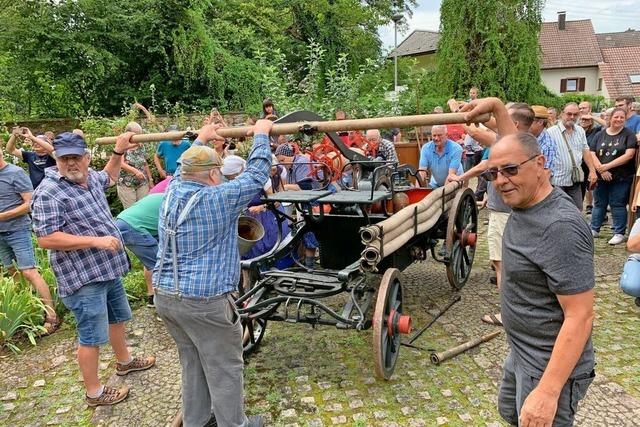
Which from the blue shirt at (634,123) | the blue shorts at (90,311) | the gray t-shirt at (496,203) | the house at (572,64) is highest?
the house at (572,64)

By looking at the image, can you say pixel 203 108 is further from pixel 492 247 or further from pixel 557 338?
pixel 557 338

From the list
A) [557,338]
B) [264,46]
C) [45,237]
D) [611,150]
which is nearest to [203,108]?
[264,46]

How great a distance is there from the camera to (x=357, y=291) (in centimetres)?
363

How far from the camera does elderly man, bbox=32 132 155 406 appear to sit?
309 centimetres

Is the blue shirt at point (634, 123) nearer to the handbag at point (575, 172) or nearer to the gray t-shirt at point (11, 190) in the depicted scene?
the handbag at point (575, 172)

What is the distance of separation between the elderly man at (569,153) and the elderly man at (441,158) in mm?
1163

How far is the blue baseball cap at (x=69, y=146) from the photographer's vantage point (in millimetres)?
3139

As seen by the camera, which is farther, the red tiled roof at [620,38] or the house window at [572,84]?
the red tiled roof at [620,38]

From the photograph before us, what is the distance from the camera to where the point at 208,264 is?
255cm

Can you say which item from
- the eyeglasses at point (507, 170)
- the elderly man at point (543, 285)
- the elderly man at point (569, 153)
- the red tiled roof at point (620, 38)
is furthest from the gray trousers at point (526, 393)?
the red tiled roof at point (620, 38)

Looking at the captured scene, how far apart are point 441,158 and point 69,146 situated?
4.55 meters

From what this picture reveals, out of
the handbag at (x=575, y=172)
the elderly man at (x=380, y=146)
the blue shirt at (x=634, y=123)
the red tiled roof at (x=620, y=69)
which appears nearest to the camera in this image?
the handbag at (x=575, y=172)

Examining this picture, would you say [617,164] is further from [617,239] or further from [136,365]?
[136,365]

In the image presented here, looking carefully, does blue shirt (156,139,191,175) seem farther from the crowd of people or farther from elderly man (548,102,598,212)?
elderly man (548,102,598,212)
